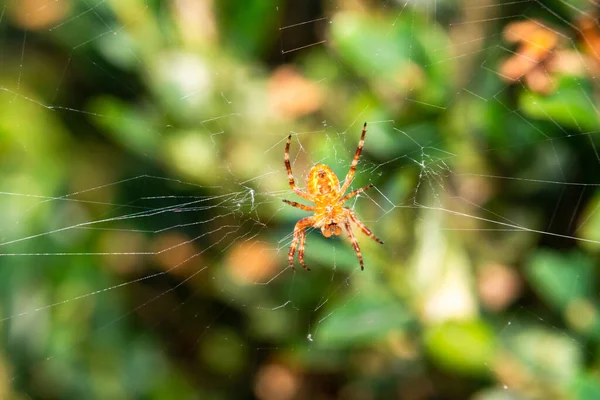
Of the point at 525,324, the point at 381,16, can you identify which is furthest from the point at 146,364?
the point at 381,16

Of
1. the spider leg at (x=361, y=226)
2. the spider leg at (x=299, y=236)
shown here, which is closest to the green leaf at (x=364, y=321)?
the spider leg at (x=361, y=226)

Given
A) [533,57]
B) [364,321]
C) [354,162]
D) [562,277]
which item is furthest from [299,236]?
[533,57]

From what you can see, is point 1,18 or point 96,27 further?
point 1,18

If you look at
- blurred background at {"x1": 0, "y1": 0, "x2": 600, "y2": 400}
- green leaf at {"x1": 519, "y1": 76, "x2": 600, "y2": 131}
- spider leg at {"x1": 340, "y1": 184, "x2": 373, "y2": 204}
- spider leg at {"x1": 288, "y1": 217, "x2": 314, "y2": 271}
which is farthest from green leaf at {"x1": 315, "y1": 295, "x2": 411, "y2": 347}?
green leaf at {"x1": 519, "y1": 76, "x2": 600, "y2": 131}

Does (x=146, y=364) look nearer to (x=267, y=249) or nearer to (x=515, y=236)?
(x=267, y=249)

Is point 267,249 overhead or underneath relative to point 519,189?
underneath

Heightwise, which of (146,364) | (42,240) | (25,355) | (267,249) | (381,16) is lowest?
(146,364)

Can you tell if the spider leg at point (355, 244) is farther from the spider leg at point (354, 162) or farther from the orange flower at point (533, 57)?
the orange flower at point (533, 57)
